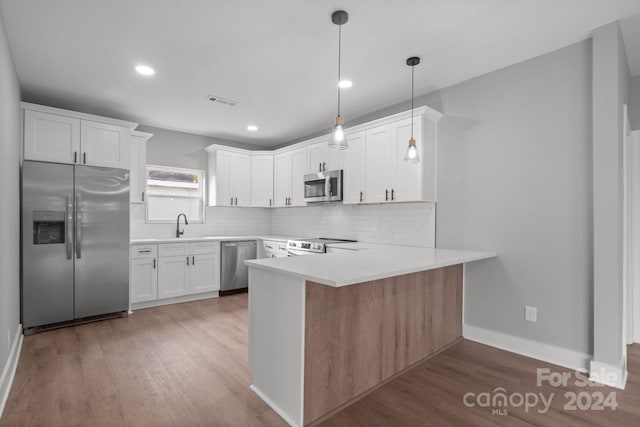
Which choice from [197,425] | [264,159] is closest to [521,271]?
[197,425]

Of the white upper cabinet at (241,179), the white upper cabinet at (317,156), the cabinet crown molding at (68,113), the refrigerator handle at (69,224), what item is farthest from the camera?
the white upper cabinet at (241,179)

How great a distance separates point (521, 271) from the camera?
9.71 feet

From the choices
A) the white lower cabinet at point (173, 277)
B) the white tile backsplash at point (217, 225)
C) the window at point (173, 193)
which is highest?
the window at point (173, 193)

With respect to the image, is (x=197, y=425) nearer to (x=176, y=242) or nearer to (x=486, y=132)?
(x=176, y=242)

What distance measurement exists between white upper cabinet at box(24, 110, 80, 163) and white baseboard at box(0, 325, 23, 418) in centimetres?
180

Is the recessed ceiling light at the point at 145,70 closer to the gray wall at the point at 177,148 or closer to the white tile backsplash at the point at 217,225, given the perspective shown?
the gray wall at the point at 177,148

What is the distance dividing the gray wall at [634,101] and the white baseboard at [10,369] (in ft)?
18.1

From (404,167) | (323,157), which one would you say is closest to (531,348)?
(404,167)

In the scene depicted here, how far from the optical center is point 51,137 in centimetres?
358

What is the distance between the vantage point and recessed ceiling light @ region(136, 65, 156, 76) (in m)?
3.05

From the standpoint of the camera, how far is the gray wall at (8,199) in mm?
2291

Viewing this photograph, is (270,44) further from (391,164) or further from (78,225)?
(78,225)

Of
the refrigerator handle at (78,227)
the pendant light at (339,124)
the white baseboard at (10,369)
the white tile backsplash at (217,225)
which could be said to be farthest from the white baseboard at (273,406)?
the white tile backsplash at (217,225)

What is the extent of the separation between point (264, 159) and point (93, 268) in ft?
9.87
